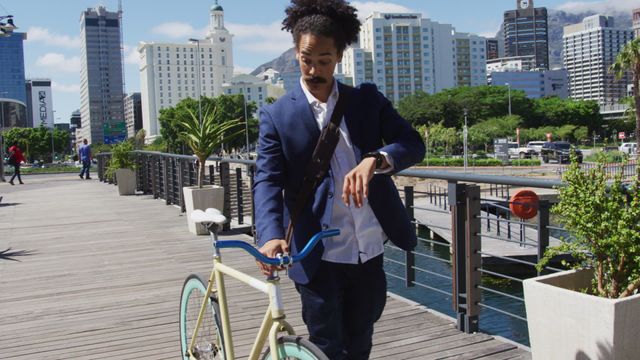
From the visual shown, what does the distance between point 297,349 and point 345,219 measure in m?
0.50

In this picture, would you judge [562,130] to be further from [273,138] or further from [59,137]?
[273,138]

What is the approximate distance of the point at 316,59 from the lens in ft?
7.15

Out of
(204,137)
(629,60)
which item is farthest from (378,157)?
(629,60)

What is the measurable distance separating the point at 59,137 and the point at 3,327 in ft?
331

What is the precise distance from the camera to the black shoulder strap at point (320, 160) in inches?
85.7

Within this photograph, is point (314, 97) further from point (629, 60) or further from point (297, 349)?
point (629, 60)

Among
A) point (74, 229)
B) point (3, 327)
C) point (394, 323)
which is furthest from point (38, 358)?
point (74, 229)

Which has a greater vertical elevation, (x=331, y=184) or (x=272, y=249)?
(x=331, y=184)

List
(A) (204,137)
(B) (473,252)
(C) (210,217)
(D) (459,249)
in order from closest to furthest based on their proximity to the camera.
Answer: (C) (210,217) < (B) (473,252) < (D) (459,249) < (A) (204,137)

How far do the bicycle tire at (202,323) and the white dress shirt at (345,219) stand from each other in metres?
0.64

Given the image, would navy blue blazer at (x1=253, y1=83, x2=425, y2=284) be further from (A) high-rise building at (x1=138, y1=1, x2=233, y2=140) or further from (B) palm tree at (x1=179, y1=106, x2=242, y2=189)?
(A) high-rise building at (x1=138, y1=1, x2=233, y2=140)

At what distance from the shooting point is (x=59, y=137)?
9881cm

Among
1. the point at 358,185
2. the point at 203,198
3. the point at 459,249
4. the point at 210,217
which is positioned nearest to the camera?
the point at 358,185

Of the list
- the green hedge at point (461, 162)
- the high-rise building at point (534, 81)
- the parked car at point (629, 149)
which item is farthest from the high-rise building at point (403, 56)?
the parked car at point (629, 149)
